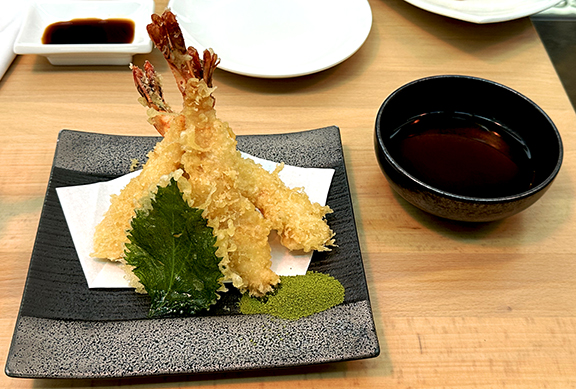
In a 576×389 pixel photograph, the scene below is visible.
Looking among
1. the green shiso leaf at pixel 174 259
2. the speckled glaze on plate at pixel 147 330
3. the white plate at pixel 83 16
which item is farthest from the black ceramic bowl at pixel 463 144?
the white plate at pixel 83 16

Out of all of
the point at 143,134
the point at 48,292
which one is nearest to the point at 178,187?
the point at 48,292

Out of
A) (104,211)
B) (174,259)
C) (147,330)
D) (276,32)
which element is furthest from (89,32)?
(147,330)

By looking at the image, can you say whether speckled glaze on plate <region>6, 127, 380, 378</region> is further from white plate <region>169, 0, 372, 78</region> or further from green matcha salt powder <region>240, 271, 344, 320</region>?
white plate <region>169, 0, 372, 78</region>

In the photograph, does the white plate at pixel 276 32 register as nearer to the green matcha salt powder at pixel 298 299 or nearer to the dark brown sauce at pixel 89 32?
the dark brown sauce at pixel 89 32

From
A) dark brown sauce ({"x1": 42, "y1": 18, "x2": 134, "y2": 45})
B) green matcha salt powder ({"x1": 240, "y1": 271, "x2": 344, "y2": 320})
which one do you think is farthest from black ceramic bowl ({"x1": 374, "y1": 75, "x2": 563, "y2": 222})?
dark brown sauce ({"x1": 42, "y1": 18, "x2": 134, "y2": 45})

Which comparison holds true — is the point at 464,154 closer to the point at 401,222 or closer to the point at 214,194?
the point at 401,222

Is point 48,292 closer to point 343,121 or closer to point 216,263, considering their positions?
point 216,263

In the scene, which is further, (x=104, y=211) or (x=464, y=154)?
(x=464, y=154)
